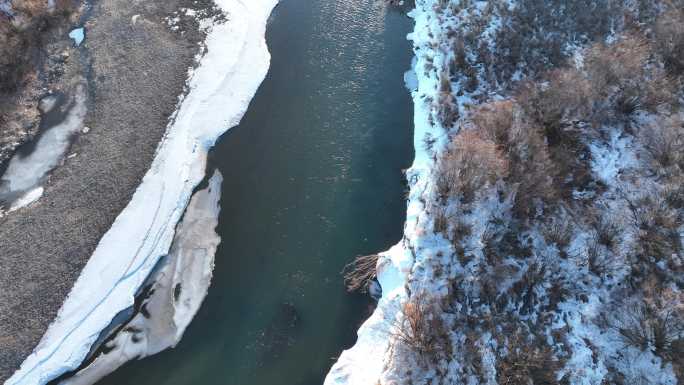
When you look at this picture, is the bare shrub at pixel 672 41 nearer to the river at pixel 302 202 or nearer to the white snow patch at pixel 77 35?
the river at pixel 302 202

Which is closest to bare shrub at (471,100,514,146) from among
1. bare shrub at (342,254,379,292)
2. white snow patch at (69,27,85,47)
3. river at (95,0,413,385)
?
river at (95,0,413,385)

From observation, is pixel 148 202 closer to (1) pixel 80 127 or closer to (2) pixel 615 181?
(1) pixel 80 127

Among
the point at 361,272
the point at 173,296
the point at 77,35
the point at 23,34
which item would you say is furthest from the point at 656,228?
the point at 23,34

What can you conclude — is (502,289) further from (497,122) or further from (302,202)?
(302,202)

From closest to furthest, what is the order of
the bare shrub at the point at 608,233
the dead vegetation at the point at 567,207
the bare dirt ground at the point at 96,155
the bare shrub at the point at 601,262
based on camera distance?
the dead vegetation at the point at 567,207, the bare shrub at the point at 601,262, the bare dirt ground at the point at 96,155, the bare shrub at the point at 608,233

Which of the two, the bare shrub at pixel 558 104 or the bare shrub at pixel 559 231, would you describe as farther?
the bare shrub at pixel 558 104

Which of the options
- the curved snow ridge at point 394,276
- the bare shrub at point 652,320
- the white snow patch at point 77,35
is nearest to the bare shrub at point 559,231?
the bare shrub at point 652,320

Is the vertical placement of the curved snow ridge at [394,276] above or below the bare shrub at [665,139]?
below
